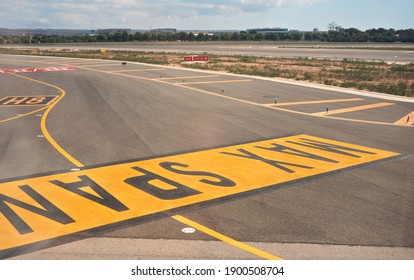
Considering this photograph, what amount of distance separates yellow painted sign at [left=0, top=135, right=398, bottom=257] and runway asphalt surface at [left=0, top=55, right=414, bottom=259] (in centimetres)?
4

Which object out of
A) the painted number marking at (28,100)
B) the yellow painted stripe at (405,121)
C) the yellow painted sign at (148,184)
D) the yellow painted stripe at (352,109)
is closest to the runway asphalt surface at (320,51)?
the yellow painted stripe at (352,109)

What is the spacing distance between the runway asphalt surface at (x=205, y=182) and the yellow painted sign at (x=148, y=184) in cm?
4

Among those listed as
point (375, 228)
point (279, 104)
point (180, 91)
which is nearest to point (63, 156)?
point (375, 228)

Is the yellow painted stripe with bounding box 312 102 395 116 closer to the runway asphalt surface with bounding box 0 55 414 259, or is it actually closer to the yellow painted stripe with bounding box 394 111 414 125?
the runway asphalt surface with bounding box 0 55 414 259

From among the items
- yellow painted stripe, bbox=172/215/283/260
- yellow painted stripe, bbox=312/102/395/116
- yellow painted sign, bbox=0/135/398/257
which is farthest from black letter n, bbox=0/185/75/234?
yellow painted stripe, bbox=312/102/395/116

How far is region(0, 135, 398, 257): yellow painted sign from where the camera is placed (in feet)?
28.4

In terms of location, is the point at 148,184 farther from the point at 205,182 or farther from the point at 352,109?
the point at 352,109

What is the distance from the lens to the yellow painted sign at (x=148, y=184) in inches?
340

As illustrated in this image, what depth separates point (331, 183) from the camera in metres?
11.0

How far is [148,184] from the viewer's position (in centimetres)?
1086

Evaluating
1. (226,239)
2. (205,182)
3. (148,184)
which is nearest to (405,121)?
(205,182)

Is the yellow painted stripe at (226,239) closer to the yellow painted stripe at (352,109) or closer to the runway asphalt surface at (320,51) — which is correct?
the yellow painted stripe at (352,109)

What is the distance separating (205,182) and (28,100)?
1975cm
